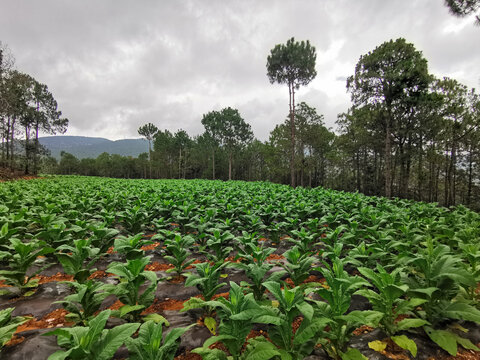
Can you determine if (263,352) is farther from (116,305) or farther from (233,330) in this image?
(116,305)

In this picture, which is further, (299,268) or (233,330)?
(299,268)

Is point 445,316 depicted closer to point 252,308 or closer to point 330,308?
point 330,308

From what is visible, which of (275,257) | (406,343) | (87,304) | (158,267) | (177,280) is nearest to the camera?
(406,343)

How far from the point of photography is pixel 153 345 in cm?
179

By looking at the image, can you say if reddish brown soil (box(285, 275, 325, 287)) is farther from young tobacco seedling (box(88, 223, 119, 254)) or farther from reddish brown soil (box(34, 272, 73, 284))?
reddish brown soil (box(34, 272, 73, 284))

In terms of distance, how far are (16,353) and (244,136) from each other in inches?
2036

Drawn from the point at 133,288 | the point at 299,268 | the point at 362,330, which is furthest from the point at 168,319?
the point at 362,330

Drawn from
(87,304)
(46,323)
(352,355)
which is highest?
(87,304)

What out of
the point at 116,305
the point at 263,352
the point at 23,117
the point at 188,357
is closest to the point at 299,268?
→ the point at 263,352

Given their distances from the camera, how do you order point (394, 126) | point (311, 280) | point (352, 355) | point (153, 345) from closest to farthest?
point (153, 345) → point (352, 355) → point (311, 280) → point (394, 126)

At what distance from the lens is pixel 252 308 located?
2.13 m

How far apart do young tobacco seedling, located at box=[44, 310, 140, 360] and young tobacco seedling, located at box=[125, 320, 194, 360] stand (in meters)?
0.09

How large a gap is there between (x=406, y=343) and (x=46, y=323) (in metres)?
4.27

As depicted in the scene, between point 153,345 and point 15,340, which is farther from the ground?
point 153,345
